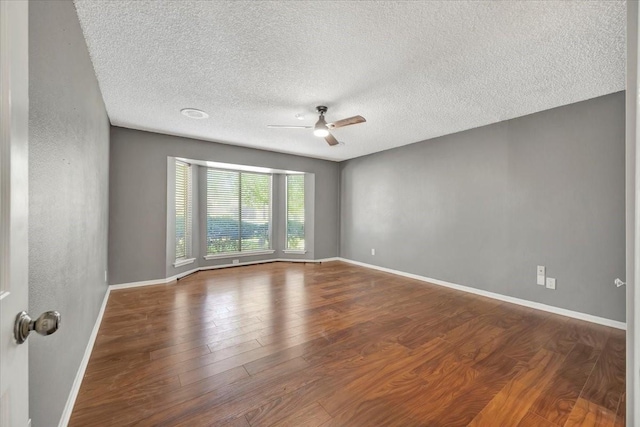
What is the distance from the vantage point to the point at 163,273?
4.18 m

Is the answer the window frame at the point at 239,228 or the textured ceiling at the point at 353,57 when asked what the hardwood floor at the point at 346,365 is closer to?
the window frame at the point at 239,228

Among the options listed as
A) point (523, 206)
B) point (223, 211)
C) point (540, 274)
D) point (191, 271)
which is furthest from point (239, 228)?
point (540, 274)

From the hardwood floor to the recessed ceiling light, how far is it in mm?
2388

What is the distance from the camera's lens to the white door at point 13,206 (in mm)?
566

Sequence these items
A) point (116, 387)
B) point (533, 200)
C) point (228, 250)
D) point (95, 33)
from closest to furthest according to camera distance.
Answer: point (116, 387), point (95, 33), point (533, 200), point (228, 250)

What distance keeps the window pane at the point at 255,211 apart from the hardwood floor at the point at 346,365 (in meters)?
2.43

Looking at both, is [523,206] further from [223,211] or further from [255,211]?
[223,211]

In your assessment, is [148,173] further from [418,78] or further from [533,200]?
[533,200]

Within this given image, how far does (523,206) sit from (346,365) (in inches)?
117

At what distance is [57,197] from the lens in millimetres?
1342

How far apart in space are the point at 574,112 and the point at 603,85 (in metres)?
0.45

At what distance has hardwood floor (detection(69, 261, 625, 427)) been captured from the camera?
1519mm

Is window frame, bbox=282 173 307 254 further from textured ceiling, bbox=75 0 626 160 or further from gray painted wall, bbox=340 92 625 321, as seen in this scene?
textured ceiling, bbox=75 0 626 160

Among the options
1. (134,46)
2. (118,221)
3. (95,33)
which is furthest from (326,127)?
(118,221)
